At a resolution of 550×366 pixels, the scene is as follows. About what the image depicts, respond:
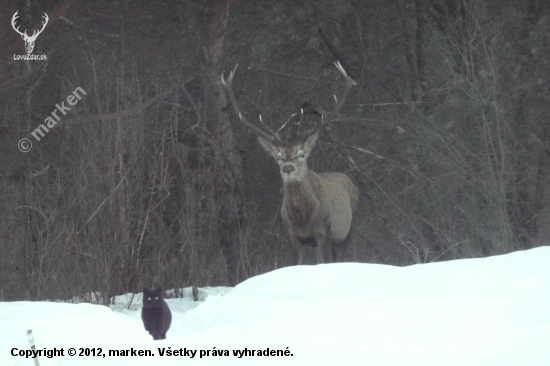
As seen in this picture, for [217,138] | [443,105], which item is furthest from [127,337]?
[443,105]

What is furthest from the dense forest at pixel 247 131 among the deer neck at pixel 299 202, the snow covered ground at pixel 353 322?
the snow covered ground at pixel 353 322

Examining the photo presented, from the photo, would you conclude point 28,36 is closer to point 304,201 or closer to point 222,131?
point 222,131

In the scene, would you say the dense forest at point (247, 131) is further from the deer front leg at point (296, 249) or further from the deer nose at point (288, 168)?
the deer nose at point (288, 168)

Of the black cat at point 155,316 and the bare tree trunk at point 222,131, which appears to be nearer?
the black cat at point 155,316

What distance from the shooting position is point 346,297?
5.36 m

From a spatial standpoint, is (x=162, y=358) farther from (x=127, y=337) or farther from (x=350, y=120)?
(x=350, y=120)

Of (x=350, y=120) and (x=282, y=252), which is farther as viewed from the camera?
(x=350, y=120)

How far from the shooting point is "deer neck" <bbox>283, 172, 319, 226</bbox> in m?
11.7

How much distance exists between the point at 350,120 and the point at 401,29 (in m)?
1.89

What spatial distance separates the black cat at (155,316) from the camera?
A: 7340 mm

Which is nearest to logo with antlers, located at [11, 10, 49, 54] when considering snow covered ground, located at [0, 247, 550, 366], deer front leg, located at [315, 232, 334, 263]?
deer front leg, located at [315, 232, 334, 263]

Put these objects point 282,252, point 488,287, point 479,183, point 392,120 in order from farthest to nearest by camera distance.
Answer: point 392,120, point 282,252, point 479,183, point 488,287

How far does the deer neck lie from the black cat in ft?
13.8

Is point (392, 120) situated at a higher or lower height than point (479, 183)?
higher
